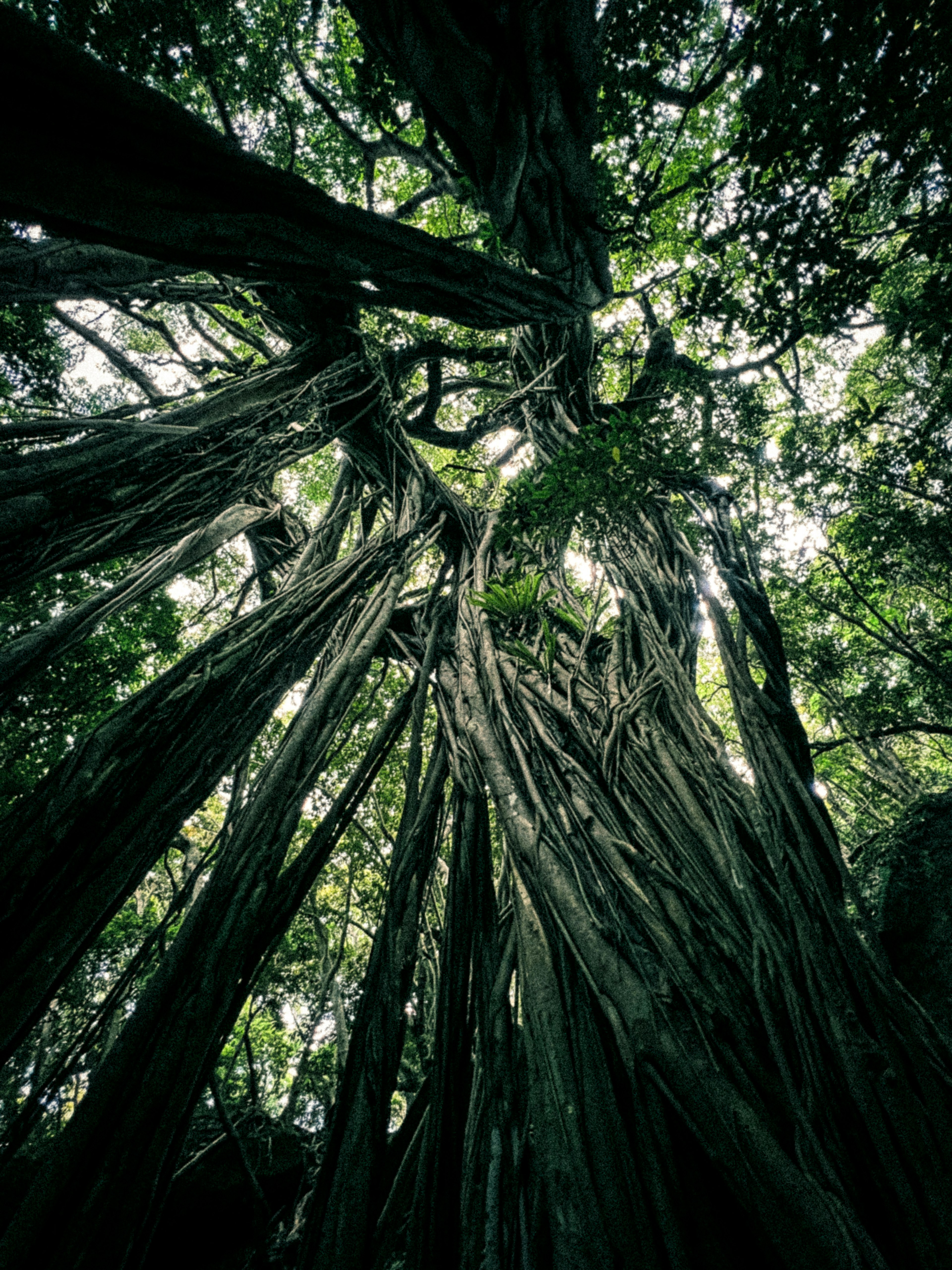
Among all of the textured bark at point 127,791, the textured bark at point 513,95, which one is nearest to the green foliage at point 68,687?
the textured bark at point 127,791

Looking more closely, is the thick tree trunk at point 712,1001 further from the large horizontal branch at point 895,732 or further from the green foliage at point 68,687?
the green foliage at point 68,687

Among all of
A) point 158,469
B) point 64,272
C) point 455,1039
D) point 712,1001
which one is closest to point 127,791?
point 455,1039

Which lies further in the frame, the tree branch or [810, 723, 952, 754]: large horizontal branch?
the tree branch

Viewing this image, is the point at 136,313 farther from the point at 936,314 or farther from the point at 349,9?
the point at 936,314

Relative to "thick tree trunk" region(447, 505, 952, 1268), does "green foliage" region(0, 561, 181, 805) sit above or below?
above

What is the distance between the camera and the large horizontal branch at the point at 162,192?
514 millimetres

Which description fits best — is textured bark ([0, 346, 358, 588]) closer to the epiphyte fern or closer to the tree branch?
the epiphyte fern

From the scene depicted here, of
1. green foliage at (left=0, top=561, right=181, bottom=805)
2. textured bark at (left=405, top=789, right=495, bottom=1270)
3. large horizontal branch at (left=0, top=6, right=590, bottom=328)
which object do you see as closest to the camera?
large horizontal branch at (left=0, top=6, right=590, bottom=328)

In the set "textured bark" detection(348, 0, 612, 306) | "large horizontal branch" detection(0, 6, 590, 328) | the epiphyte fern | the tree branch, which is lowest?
"large horizontal branch" detection(0, 6, 590, 328)

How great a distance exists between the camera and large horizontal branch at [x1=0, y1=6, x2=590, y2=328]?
0.51 metres

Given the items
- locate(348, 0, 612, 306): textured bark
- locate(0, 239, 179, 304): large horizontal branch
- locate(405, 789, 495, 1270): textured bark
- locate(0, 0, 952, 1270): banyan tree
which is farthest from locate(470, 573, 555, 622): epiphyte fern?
locate(0, 239, 179, 304): large horizontal branch

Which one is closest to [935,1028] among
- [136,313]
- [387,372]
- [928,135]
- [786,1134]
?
[786,1134]

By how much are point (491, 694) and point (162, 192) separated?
4.86 ft

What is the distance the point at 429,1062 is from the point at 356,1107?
0.27m
